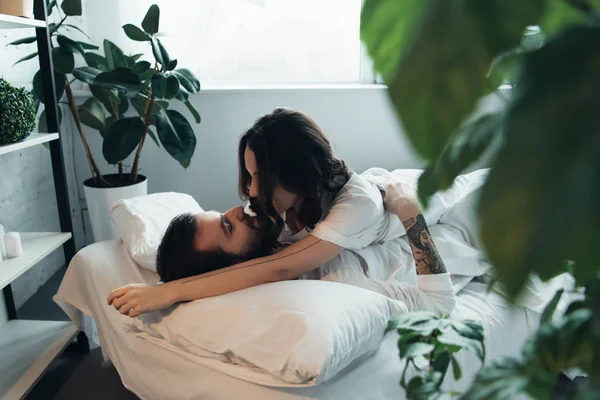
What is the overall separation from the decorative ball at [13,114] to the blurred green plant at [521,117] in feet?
4.90

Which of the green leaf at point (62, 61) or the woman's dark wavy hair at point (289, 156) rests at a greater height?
the green leaf at point (62, 61)

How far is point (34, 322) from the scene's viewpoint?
2.01 metres

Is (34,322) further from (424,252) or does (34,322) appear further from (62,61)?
(424,252)

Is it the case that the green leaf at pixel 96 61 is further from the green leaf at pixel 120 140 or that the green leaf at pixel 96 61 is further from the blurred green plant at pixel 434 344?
the blurred green plant at pixel 434 344

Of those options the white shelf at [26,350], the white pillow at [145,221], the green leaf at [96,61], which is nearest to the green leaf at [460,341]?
the white pillow at [145,221]

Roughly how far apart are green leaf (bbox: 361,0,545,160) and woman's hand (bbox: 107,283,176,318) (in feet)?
3.56

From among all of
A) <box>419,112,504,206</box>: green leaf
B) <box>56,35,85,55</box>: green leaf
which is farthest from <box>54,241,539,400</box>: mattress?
<box>56,35,85,55</box>: green leaf

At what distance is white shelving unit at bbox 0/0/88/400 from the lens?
1.60 meters

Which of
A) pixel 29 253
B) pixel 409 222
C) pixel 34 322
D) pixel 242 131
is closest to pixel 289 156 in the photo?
pixel 409 222

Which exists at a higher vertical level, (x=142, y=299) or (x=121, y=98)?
(x=121, y=98)

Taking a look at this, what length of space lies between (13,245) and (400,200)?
1.18 meters

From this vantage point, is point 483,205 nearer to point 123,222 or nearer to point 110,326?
point 110,326

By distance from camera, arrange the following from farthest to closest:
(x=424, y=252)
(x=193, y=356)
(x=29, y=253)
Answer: (x=29, y=253), (x=424, y=252), (x=193, y=356)

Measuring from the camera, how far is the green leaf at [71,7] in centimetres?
218
